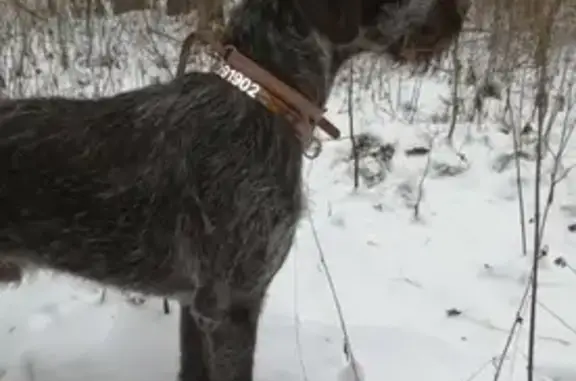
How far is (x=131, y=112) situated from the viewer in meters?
3.13

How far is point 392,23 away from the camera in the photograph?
3.14 metres

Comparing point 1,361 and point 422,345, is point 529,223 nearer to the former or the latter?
point 422,345

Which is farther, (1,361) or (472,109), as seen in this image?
(472,109)

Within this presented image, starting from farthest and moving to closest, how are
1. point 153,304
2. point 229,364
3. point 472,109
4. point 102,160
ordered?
point 472,109
point 153,304
point 229,364
point 102,160

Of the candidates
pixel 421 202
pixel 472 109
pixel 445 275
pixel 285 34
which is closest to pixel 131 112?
pixel 285 34

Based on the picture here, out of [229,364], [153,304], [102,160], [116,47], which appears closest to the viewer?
[102,160]

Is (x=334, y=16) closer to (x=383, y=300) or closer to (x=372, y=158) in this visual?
(x=383, y=300)

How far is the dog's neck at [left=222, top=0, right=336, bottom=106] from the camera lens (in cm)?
306

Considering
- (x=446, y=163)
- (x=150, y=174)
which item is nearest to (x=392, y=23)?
(x=150, y=174)

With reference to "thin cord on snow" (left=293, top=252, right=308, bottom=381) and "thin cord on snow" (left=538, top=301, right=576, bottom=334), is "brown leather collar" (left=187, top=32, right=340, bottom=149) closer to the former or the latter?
"thin cord on snow" (left=293, top=252, right=308, bottom=381)

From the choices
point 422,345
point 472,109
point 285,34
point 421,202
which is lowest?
point 422,345

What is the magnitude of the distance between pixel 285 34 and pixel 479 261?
1879 mm

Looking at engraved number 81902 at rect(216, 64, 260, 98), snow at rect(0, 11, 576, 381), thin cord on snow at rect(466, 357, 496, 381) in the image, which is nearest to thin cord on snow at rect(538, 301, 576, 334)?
snow at rect(0, 11, 576, 381)

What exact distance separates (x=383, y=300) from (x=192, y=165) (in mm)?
1430
